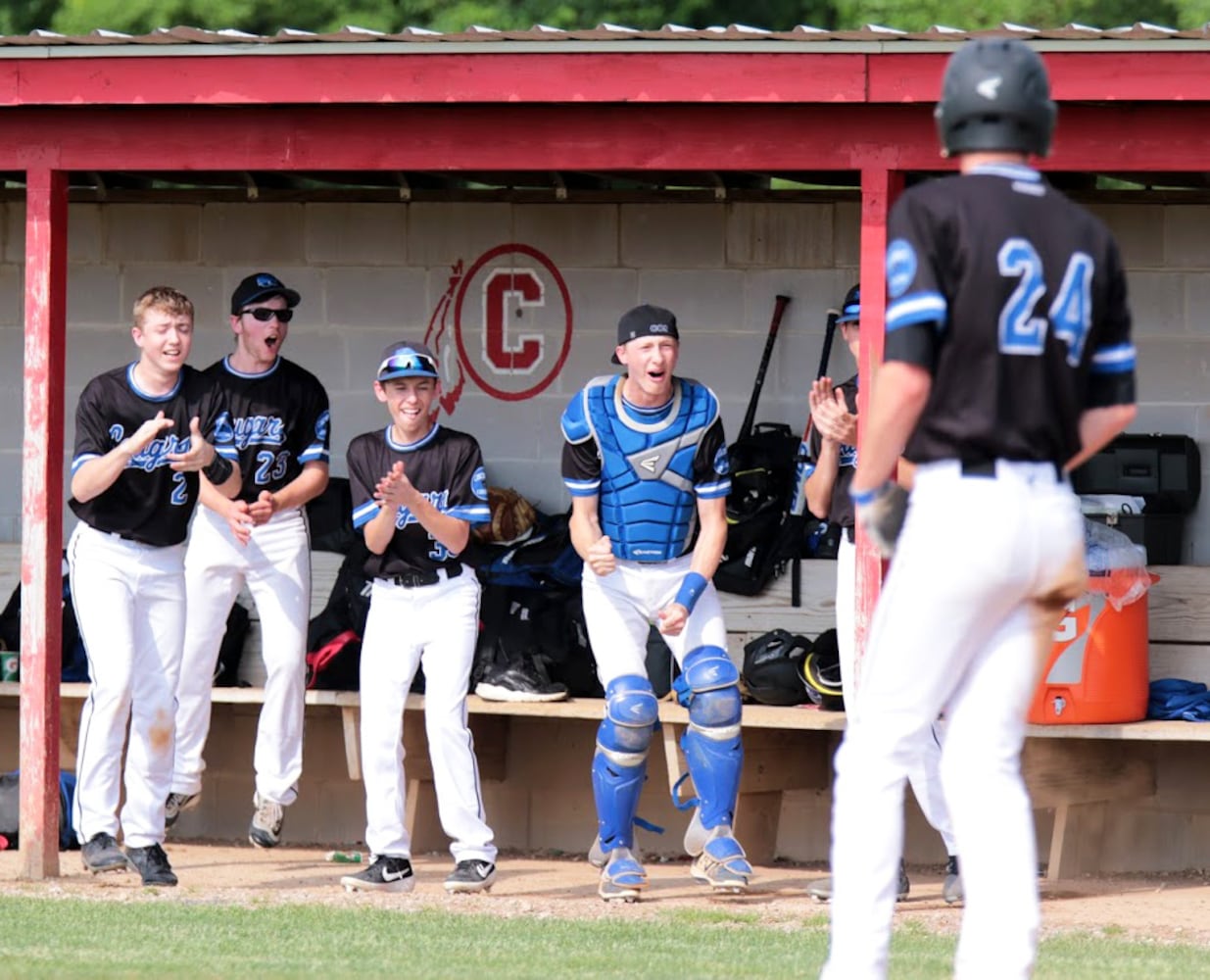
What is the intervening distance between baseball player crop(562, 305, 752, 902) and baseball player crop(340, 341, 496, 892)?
413 mm

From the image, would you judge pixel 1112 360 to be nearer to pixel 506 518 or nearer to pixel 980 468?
pixel 980 468

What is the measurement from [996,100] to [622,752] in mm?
3430

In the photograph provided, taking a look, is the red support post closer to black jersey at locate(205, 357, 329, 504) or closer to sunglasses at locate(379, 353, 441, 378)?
sunglasses at locate(379, 353, 441, 378)

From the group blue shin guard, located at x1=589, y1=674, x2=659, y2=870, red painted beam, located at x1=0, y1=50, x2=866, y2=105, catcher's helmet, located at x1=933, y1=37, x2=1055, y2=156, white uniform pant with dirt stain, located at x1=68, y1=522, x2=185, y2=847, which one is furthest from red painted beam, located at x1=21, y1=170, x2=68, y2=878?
catcher's helmet, located at x1=933, y1=37, x2=1055, y2=156

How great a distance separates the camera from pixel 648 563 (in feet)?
22.9

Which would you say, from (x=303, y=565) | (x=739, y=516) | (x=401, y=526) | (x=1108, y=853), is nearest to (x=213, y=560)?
(x=303, y=565)

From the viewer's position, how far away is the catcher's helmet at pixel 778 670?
771cm

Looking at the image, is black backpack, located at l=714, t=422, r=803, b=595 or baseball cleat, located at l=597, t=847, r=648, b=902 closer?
baseball cleat, located at l=597, t=847, r=648, b=902

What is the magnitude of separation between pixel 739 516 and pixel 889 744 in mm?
4491

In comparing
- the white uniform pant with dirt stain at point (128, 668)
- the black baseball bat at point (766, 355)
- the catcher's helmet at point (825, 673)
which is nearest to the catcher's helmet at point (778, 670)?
the catcher's helmet at point (825, 673)

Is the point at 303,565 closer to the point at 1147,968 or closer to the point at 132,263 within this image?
the point at 132,263

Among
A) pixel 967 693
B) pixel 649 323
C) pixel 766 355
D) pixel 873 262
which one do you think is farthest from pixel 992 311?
pixel 766 355

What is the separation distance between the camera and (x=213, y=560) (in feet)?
25.1

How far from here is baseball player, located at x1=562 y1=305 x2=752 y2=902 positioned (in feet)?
22.5
